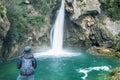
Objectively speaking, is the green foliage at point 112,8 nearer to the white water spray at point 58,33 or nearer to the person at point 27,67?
the white water spray at point 58,33

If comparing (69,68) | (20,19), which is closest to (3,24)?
(20,19)

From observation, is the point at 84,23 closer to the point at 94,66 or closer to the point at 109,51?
the point at 109,51

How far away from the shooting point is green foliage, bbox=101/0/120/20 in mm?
42312

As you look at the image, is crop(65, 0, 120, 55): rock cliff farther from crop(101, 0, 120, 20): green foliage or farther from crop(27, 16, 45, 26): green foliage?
crop(27, 16, 45, 26): green foliage

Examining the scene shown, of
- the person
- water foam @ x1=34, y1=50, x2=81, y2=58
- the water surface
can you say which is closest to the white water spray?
water foam @ x1=34, y1=50, x2=81, y2=58

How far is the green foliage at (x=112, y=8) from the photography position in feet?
139

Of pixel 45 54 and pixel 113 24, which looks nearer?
pixel 45 54

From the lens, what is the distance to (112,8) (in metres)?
42.4

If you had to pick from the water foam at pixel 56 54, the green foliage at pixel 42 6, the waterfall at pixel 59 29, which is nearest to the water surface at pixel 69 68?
the water foam at pixel 56 54

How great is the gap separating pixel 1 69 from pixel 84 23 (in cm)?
1646

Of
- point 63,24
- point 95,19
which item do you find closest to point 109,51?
point 95,19

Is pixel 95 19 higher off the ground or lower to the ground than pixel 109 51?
higher

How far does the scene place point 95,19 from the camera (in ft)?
139

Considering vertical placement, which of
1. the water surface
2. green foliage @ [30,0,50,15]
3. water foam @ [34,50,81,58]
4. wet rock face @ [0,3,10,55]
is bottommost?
the water surface
